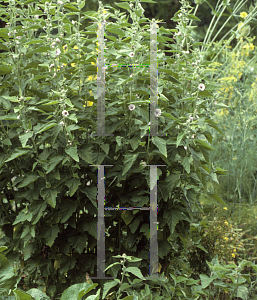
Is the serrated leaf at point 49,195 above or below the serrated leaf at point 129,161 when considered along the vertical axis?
below

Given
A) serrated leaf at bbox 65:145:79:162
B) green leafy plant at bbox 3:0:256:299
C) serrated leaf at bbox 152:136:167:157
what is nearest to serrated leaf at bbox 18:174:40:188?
green leafy plant at bbox 3:0:256:299

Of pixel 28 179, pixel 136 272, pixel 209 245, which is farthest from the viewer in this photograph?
pixel 209 245

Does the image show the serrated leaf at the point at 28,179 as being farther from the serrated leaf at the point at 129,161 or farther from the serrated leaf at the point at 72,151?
the serrated leaf at the point at 129,161

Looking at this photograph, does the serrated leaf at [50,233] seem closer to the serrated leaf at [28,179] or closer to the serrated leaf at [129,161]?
the serrated leaf at [28,179]

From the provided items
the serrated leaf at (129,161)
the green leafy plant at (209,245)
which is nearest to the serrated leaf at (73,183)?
the serrated leaf at (129,161)

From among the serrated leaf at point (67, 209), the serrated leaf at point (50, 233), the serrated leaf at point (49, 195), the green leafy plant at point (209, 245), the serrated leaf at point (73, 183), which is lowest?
the green leafy plant at point (209, 245)

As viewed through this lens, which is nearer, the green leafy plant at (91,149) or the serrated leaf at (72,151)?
the serrated leaf at (72,151)

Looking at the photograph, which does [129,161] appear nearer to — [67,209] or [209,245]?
[67,209]

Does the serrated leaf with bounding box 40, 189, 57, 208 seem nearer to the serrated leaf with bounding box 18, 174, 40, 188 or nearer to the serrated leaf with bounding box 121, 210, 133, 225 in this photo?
the serrated leaf with bounding box 18, 174, 40, 188

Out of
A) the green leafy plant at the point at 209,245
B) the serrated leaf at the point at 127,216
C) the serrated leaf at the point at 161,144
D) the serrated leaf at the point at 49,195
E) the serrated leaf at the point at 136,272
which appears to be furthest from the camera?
A: the green leafy plant at the point at 209,245

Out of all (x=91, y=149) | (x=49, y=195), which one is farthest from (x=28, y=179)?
(x=91, y=149)

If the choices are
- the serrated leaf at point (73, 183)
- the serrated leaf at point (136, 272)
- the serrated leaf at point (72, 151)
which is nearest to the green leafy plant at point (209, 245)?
the serrated leaf at point (136, 272)

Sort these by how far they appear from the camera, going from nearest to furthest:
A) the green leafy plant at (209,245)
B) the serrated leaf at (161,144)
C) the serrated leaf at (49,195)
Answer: the serrated leaf at (161,144), the serrated leaf at (49,195), the green leafy plant at (209,245)

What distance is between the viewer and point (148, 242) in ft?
6.53
